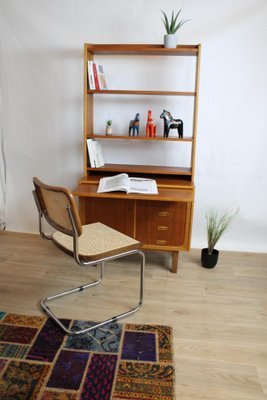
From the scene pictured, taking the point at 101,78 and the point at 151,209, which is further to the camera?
the point at 101,78

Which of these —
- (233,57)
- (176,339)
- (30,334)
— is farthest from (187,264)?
(233,57)

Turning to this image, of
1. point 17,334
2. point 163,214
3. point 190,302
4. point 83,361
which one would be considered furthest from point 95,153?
point 83,361

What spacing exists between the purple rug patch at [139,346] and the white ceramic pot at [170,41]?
6.29 ft

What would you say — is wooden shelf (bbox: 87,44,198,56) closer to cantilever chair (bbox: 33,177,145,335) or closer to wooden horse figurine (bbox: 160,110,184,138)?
wooden horse figurine (bbox: 160,110,184,138)

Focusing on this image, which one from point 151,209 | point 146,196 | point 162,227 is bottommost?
point 162,227

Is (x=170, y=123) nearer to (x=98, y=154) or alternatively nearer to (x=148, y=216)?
(x=98, y=154)

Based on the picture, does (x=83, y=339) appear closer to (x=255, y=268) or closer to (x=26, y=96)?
(x=255, y=268)

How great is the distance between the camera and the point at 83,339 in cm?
199

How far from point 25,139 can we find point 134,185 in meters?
1.23

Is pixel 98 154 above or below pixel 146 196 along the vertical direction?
above

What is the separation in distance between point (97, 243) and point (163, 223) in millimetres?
699

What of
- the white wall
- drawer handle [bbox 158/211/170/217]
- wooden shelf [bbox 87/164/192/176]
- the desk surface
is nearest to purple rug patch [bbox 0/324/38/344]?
the desk surface

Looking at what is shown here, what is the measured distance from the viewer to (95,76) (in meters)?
2.78

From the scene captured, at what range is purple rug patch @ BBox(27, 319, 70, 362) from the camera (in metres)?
1.85
